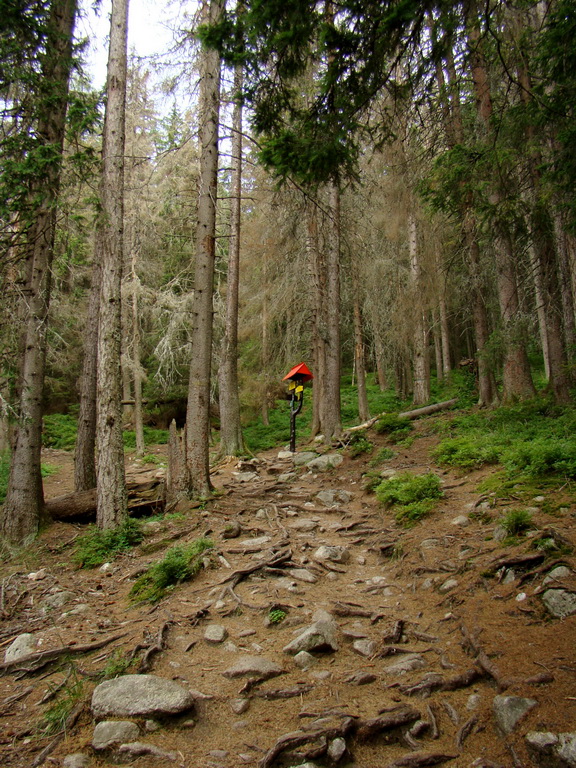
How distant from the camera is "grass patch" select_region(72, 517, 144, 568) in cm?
660

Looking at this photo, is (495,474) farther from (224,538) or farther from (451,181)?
(451,181)

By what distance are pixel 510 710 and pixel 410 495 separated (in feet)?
15.5

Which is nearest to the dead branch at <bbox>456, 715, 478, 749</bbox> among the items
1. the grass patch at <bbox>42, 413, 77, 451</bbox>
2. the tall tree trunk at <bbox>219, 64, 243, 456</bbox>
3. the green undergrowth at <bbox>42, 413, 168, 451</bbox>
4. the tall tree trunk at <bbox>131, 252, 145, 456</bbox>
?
the tall tree trunk at <bbox>219, 64, 243, 456</bbox>

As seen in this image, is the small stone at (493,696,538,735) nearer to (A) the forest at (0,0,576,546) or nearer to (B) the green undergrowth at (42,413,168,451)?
(A) the forest at (0,0,576,546)

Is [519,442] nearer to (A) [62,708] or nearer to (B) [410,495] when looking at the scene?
(B) [410,495]

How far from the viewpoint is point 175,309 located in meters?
17.9

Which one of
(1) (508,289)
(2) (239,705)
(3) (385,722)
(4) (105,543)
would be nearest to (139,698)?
(2) (239,705)

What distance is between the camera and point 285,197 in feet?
42.7

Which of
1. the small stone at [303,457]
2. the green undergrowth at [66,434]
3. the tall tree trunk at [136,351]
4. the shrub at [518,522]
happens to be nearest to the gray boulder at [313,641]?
the shrub at [518,522]

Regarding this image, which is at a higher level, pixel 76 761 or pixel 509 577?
pixel 509 577

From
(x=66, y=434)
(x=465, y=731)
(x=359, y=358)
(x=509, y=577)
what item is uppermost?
(x=359, y=358)

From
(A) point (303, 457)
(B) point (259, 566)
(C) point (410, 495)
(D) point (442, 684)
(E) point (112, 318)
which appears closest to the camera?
(D) point (442, 684)

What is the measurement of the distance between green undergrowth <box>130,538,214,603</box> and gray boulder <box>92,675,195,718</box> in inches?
74.1

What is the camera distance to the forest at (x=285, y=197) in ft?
14.6
